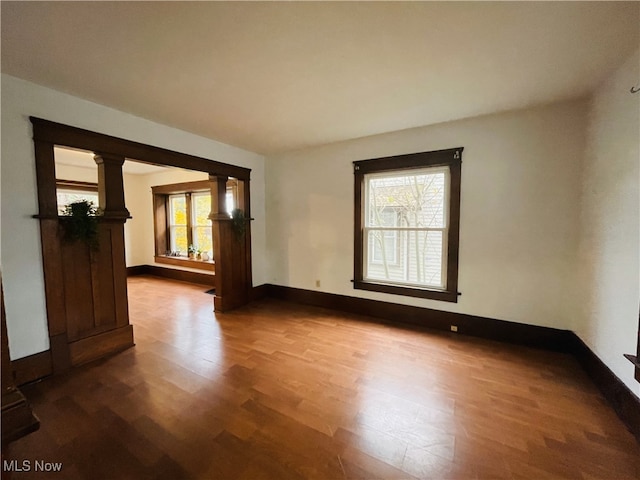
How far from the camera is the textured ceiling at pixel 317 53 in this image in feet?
4.72

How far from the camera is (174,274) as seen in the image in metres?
6.07

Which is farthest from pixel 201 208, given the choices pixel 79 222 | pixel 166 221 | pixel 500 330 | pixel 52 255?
pixel 500 330

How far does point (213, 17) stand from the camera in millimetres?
1470

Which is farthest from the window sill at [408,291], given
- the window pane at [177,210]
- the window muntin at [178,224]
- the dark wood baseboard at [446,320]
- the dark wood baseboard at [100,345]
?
the window pane at [177,210]

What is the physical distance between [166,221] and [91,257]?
421 cm

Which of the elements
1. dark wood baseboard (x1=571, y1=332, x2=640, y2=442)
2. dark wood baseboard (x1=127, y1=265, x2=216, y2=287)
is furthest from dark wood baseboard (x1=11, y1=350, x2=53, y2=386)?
dark wood baseboard (x1=571, y1=332, x2=640, y2=442)

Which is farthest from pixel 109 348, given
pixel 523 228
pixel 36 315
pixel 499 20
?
pixel 523 228

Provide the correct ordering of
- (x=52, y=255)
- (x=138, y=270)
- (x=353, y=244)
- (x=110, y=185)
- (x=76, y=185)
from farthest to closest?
(x=138, y=270) < (x=76, y=185) < (x=353, y=244) < (x=110, y=185) < (x=52, y=255)

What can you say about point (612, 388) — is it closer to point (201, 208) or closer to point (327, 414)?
point (327, 414)

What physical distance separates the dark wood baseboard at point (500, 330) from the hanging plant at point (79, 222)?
8.72 feet

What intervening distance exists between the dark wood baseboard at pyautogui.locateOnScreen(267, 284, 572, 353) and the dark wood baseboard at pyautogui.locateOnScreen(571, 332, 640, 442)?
9.5 inches

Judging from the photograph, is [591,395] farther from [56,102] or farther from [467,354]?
[56,102]

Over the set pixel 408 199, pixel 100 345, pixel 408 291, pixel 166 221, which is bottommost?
pixel 100 345

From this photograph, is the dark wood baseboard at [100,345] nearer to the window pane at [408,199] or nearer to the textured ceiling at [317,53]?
the textured ceiling at [317,53]
